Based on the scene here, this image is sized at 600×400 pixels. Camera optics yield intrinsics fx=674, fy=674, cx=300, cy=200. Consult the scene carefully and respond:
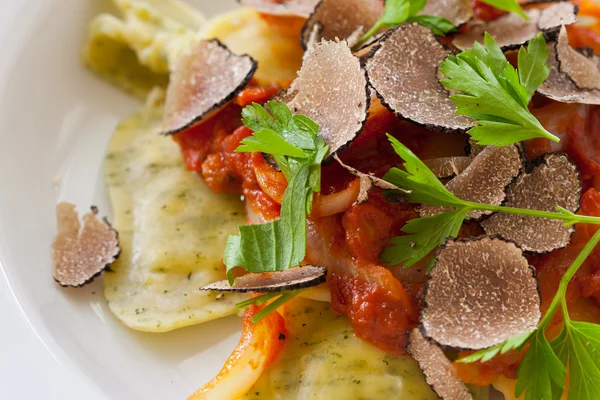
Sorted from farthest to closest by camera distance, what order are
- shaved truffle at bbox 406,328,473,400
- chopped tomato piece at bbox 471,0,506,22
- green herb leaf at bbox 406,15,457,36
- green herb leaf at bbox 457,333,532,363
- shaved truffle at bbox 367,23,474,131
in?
chopped tomato piece at bbox 471,0,506,22, green herb leaf at bbox 406,15,457,36, shaved truffle at bbox 367,23,474,131, shaved truffle at bbox 406,328,473,400, green herb leaf at bbox 457,333,532,363

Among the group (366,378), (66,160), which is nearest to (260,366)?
(366,378)

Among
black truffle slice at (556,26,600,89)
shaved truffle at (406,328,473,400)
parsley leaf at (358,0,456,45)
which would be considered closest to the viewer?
shaved truffle at (406,328,473,400)

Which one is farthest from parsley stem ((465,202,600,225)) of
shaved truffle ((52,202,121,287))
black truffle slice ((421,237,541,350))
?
shaved truffle ((52,202,121,287))

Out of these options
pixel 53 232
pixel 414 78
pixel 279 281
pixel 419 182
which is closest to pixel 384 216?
pixel 419 182

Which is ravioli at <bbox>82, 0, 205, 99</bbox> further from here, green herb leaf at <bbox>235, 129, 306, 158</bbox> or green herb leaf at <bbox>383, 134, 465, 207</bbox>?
green herb leaf at <bbox>383, 134, 465, 207</bbox>

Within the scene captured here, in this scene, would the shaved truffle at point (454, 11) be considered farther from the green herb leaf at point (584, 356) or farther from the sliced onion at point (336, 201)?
the green herb leaf at point (584, 356)
